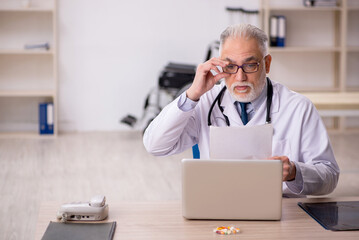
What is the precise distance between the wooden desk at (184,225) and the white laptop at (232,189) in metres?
0.03

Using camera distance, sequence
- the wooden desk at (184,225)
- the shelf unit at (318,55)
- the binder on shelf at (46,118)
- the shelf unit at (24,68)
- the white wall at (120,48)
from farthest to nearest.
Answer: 1. the shelf unit at (318,55)
2. the white wall at (120,48)
3. the shelf unit at (24,68)
4. the binder on shelf at (46,118)
5. the wooden desk at (184,225)

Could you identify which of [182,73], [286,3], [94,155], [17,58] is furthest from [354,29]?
[17,58]

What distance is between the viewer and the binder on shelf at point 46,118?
614 centimetres

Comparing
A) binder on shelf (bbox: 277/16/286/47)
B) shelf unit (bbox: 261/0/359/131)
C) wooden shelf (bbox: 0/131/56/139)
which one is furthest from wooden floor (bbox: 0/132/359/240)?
binder on shelf (bbox: 277/16/286/47)

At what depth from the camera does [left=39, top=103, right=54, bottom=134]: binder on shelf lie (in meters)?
6.14

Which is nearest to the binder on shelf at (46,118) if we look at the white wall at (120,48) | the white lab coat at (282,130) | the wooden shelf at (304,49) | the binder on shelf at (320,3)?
the white wall at (120,48)

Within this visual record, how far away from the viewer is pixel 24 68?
6.40 m

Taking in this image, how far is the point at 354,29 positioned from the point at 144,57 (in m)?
2.44

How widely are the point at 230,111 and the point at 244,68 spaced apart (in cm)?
17

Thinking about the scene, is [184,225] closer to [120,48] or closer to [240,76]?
[240,76]

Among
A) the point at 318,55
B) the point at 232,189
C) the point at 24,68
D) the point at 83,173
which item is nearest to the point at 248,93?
the point at 232,189

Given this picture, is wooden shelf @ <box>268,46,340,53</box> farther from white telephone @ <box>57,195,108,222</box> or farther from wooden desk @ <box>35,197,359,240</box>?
white telephone @ <box>57,195,108,222</box>

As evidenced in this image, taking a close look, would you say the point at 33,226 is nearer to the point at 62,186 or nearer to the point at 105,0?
the point at 62,186

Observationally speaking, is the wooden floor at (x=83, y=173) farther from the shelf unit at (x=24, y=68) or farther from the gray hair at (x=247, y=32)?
the gray hair at (x=247, y=32)
